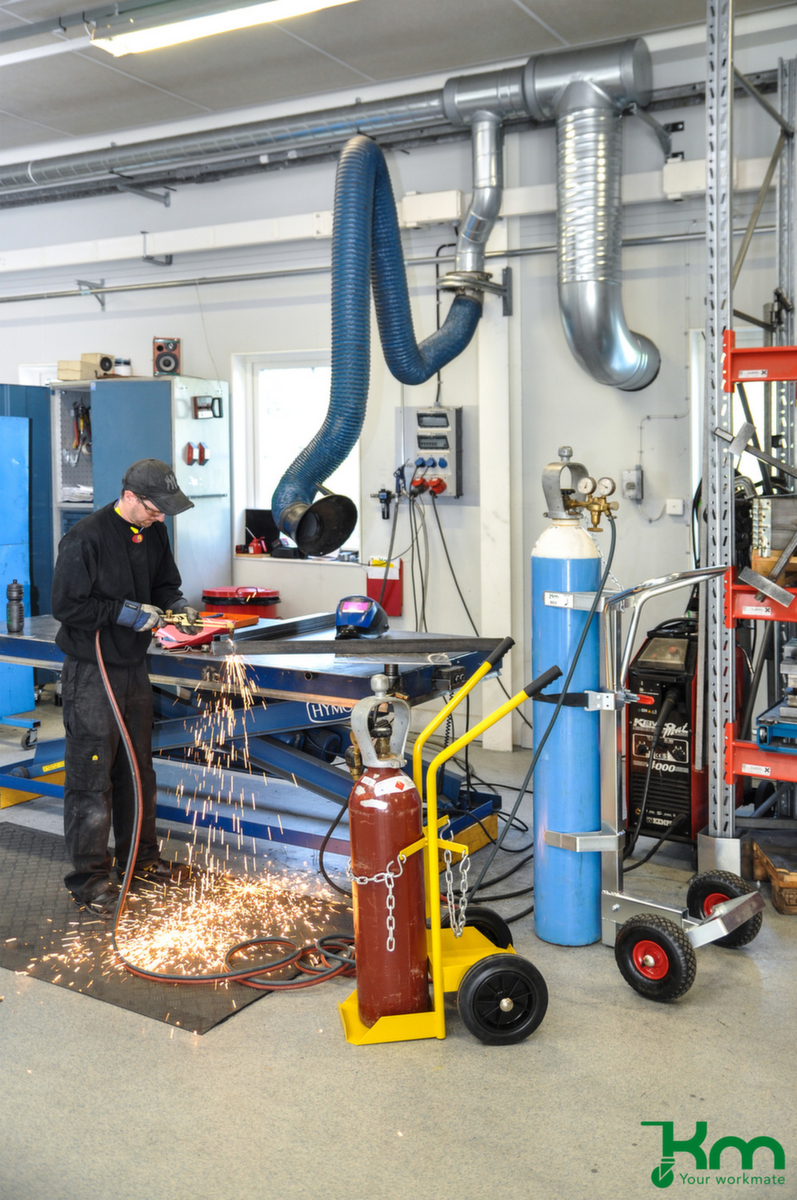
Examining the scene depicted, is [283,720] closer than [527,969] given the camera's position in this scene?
No

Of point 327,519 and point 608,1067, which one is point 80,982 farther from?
point 327,519

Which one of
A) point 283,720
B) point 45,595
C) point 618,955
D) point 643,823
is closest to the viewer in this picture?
point 618,955

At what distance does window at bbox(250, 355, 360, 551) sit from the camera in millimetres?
6465

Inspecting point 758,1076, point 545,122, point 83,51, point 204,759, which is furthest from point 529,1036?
point 83,51

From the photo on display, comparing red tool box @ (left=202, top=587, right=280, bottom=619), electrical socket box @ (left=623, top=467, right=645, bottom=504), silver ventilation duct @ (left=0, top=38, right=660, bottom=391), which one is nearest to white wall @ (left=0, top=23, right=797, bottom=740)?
electrical socket box @ (left=623, top=467, right=645, bottom=504)

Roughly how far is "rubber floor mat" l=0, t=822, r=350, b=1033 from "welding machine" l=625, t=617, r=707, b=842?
1376mm

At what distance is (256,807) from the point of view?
480 cm

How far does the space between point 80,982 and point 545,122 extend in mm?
4616

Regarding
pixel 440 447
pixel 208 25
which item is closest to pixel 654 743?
pixel 440 447

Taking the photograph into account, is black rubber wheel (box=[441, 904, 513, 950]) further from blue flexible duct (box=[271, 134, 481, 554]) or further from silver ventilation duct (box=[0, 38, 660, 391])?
silver ventilation duct (box=[0, 38, 660, 391])

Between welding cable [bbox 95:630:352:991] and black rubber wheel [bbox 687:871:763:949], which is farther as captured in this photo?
black rubber wheel [bbox 687:871:763:949]

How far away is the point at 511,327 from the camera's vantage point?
5477mm

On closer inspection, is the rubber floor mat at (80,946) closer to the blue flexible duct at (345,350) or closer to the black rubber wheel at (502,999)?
the black rubber wheel at (502,999)

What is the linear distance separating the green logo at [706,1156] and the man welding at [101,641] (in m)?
2.10
